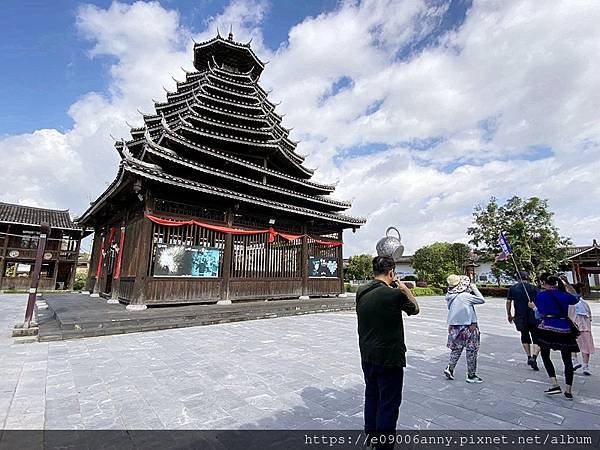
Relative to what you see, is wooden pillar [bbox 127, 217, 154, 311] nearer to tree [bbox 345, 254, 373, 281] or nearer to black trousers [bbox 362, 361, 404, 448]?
black trousers [bbox 362, 361, 404, 448]

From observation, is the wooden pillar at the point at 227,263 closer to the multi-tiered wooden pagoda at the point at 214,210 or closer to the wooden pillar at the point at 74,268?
the multi-tiered wooden pagoda at the point at 214,210

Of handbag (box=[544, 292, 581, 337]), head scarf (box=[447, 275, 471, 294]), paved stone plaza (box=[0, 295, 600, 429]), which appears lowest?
paved stone plaza (box=[0, 295, 600, 429])

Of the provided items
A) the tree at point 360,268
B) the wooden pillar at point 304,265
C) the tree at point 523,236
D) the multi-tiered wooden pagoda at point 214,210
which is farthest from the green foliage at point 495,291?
the wooden pillar at point 304,265

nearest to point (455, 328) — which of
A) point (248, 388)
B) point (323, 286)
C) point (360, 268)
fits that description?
point (248, 388)

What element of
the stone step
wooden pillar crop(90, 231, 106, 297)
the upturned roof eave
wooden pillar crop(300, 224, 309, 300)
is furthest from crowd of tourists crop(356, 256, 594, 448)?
wooden pillar crop(90, 231, 106, 297)

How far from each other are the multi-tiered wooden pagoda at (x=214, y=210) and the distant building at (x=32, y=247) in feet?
37.6

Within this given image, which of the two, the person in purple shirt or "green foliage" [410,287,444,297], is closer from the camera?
the person in purple shirt

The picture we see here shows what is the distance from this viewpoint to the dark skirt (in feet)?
12.2

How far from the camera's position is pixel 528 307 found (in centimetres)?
502

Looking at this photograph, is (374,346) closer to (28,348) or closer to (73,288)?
(28,348)

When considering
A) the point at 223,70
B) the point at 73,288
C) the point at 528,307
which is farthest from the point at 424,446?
the point at 73,288

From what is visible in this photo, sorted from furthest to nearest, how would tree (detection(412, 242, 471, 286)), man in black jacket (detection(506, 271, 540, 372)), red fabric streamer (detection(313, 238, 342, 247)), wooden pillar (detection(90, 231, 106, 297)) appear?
tree (detection(412, 242, 471, 286)) < red fabric streamer (detection(313, 238, 342, 247)) < wooden pillar (detection(90, 231, 106, 297)) < man in black jacket (detection(506, 271, 540, 372))

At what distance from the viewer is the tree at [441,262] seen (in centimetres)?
3294

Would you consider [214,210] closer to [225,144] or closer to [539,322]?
[225,144]
